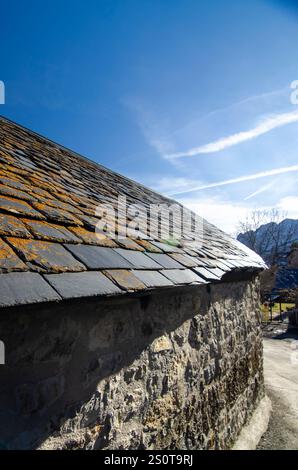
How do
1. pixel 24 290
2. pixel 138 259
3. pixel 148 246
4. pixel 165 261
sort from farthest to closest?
1. pixel 148 246
2. pixel 165 261
3. pixel 138 259
4. pixel 24 290

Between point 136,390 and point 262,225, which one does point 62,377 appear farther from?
point 262,225

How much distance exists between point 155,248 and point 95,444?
1747mm

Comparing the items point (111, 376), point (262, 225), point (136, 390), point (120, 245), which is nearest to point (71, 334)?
point (111, 376)

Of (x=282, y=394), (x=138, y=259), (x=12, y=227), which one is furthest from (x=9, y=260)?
(x=282, y=394)

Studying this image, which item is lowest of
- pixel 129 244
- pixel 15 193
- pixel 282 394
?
pixel 282 394

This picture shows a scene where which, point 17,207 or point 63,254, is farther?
point 17,207

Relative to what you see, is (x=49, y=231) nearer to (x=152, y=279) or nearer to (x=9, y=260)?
(x=9, y=260)

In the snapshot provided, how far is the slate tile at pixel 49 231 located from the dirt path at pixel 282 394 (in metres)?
4.38

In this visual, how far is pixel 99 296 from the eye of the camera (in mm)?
1630

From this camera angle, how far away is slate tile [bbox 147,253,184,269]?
2.68 meters

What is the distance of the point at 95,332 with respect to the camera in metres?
1.92

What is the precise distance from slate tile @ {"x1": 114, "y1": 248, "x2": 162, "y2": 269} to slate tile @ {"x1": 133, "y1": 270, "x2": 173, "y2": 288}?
0.07 metres

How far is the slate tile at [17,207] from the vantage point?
6.49 ft

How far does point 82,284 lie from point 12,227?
570 millimetres
